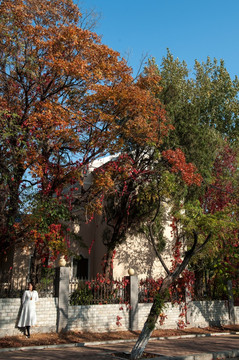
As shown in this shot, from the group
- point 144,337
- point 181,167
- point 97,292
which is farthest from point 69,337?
point 181,167

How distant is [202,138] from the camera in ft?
54.6

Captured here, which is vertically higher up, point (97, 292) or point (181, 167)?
point (181, 167)

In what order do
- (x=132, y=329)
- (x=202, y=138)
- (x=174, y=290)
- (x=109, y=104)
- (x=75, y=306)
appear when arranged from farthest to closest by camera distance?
(x=202, y=138) → (x=174, y=290) → (x=109, y=104) → (x=132, y=329) → (x=75, y=306)

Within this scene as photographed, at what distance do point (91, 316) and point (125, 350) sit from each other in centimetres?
275

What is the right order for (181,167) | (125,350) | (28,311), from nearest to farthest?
(125,350) → (28,311) → (181,167)

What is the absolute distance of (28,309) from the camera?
405 inches

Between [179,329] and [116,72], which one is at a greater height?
[116,72]

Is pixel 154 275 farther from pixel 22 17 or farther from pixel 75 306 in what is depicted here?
pixel 22 17

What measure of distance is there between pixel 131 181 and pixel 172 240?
4242mm

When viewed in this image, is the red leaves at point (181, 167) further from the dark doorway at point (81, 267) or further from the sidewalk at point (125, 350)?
the dark doorway at point (81, 267)

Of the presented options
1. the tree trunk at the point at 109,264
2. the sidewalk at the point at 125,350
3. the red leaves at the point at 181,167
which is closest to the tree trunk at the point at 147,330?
the sidewalk at the point at 125,350

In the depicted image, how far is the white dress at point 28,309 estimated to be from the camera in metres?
10.1

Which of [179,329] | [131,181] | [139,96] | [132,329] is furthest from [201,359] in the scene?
[139,96]

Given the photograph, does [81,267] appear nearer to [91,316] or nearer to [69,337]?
[91,316]
